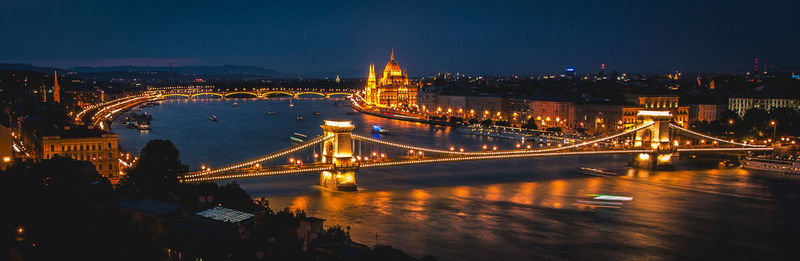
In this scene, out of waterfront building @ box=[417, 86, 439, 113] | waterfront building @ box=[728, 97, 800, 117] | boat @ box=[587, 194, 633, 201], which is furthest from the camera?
waterfront building @ box=[417, 86, 439, 113]

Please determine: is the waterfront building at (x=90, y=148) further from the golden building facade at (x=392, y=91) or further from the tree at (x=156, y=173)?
the golden building facade at (x=392, y=91)

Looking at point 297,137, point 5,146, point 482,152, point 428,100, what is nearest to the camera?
point 5,146

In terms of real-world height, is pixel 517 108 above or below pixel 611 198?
above

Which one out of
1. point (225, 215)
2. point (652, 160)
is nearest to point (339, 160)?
point (225, 215)

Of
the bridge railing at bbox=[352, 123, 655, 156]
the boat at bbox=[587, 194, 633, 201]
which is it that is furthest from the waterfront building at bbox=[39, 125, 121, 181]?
the boat at bbox=[587, 194, 633, 201]

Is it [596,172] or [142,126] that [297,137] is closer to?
[142,126]

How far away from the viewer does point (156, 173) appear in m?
9.60

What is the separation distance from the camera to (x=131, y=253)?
247 inches

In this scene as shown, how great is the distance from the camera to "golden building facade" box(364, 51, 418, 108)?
4425cm

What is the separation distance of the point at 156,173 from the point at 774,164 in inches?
462

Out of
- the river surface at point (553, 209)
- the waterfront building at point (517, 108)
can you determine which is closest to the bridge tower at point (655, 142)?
the river surface at point (553, 209)

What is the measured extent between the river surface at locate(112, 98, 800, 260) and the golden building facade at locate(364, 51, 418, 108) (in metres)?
28.0

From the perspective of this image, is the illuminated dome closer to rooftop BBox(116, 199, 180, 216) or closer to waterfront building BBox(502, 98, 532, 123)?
waterfront building BBox(502, 98, 532, 123)

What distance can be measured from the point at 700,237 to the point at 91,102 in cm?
3670
